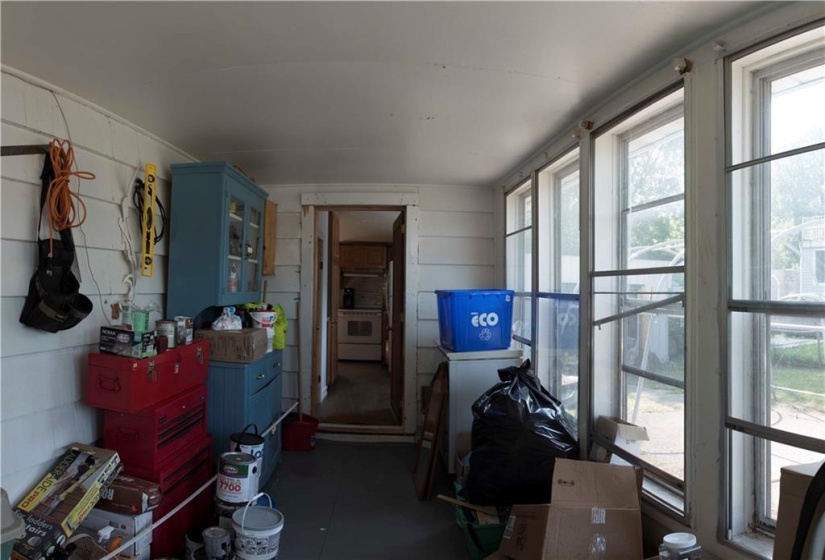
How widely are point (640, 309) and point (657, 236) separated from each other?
343 mm

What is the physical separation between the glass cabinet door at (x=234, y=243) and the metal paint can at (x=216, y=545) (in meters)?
1.43

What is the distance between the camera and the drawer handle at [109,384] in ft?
5.63

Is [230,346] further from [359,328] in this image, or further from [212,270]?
[359,328]

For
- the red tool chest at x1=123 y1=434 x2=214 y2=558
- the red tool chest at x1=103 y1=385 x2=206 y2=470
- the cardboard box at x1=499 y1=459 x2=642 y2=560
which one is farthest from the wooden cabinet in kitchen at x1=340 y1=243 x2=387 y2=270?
the cardboard box at x1=499 y1=459 x2=642 y2=560

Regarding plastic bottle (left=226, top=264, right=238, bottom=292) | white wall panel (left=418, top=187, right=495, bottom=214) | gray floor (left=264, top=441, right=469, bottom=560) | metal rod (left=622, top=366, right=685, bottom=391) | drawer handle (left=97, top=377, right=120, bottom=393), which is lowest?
gray floor (left=264, top=441, right=469, bottom=560)

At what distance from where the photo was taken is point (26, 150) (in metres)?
1.57

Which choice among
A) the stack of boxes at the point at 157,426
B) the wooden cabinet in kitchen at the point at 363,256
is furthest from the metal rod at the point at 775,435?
the wooden cabinet in kitchen at the point at 363,256

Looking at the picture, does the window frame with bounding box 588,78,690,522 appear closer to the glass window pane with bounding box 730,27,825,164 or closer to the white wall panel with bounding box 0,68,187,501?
the glass window pane with bounding box 730,27,825,164

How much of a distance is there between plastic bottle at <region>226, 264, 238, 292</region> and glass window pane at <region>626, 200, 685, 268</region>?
2478 millimetres

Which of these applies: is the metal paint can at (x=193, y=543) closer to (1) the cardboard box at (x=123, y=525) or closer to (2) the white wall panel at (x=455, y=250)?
(1) the cardboard box at (x=123, y=525)

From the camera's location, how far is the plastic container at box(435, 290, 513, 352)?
2.57 m

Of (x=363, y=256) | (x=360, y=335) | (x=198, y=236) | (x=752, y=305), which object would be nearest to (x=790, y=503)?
(x=752, y=305)

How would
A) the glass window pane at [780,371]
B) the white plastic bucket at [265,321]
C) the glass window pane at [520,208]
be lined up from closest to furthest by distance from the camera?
the glass window pane at [780,371]
the white plastic bucket at [265,321]
the glass window pane at [520,208]

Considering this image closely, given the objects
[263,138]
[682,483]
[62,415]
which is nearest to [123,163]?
[263,138]
